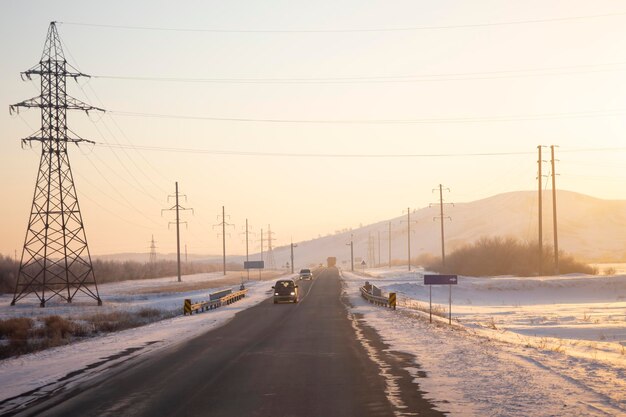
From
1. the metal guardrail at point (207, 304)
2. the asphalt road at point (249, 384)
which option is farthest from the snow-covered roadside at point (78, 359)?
the metal guardrail at point (207, 304)

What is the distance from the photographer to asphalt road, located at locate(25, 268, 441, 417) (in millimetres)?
13461

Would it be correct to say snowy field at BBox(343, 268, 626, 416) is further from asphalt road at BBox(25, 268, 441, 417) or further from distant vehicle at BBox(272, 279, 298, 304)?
distant vehicle at BBox(272, 279, 298, 304)

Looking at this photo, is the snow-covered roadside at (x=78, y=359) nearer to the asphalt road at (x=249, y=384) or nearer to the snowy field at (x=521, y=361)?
the asphalt road at (x=249, y=384)

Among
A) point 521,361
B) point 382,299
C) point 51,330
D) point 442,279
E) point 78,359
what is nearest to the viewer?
point 521,361

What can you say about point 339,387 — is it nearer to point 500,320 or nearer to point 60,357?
point 60,357

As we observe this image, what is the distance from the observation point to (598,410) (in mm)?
12891

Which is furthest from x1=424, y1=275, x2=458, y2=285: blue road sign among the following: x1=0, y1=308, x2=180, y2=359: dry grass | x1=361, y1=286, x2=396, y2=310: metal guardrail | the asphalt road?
x1=0, y1=308, x2=180, y2=359: dry grass

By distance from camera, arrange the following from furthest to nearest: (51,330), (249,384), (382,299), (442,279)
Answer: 1. (382,299)
2. (51,330)
3. (442,279)
4. (249,384)

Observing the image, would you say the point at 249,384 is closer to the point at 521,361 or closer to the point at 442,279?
the point at 521,361

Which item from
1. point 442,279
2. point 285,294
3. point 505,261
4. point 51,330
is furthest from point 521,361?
point 505,261

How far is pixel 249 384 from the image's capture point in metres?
16.7

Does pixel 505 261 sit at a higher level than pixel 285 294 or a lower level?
higher

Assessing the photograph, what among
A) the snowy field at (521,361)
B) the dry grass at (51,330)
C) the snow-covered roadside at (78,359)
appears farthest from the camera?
the dry grass at (51,330)

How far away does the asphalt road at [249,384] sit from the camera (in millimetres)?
13461
